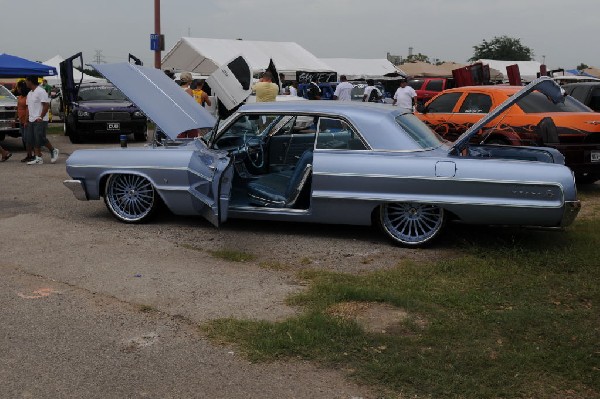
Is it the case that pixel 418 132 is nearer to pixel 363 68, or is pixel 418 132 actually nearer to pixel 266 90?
pixel 266 90

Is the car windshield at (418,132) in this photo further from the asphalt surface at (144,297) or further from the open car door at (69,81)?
the open car door at (69,81)

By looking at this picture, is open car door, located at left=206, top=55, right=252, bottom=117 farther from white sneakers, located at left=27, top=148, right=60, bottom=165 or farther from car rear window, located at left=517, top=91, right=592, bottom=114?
white sneakers, located at left=27, top=148, right=60, bottom=165

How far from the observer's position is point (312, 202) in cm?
737

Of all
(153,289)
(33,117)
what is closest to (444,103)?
(33,117)

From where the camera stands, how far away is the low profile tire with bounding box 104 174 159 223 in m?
8.02

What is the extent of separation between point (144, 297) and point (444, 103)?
25.3ft

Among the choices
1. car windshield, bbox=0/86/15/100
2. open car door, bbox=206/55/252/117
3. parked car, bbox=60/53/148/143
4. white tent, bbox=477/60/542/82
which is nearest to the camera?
open car door, bbox=206/55/252/117

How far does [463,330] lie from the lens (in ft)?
16.0

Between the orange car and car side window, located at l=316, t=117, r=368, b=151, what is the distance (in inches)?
98.7

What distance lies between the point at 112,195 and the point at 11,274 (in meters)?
2.12

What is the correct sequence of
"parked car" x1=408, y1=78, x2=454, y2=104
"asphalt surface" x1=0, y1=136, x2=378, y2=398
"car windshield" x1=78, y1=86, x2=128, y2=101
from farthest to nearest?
"parked car" x1=408, y1=78, x2=454, y2=104 → "car windshield" x1=78, y1=86, x2=128, y2=101 → "asphalt surface" x1=0, y1=136, x2=378, y2=398

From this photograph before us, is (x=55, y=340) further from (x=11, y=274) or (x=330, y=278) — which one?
(x=330, y=278)

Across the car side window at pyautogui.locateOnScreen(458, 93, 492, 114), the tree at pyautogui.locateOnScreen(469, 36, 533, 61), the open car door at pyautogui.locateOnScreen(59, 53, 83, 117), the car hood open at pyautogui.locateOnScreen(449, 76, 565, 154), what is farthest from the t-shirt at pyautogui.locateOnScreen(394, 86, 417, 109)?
the tree at pyautogui.locateOnScreen(469, 36, 533, 61)

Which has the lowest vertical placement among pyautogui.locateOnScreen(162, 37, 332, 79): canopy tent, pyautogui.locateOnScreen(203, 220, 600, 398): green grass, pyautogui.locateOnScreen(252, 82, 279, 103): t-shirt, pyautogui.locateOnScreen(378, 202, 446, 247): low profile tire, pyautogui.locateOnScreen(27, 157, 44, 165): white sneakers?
pyautogui.locateOnScreen(27, 157, 44, 165): white sneakers
